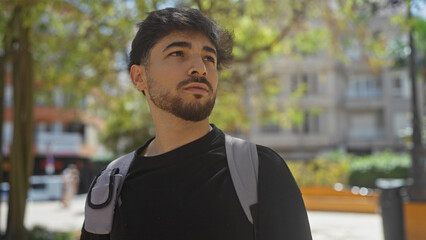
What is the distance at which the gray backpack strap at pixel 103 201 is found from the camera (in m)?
1.72

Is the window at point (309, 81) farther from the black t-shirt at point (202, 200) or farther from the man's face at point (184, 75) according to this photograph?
the black t-shirt at point (202, 200)

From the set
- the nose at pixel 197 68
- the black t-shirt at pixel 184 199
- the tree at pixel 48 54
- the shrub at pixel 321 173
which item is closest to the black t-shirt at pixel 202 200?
the black t-shirt at pixel 184 199

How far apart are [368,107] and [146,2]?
108 ft

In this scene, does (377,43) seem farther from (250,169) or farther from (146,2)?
(250,169)

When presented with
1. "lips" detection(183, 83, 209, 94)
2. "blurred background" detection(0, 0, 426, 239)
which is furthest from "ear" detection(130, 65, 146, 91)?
"blurred background" detection(0, 0, 426, 239)

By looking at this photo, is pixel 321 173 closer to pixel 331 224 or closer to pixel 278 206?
pixel 331 224

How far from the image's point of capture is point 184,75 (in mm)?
1691

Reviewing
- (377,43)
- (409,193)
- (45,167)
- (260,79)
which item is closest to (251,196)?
(409,193)

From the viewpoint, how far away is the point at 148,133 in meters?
25.2

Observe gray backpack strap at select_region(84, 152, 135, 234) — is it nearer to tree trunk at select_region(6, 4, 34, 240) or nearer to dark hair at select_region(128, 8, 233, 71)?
dark hair at select_region(128, 8, 233, 71)

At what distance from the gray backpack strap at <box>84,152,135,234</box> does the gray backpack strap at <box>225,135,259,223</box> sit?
1.47ft

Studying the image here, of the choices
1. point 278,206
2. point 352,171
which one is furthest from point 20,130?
point 352,171

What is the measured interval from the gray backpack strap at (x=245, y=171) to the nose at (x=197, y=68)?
291 mm

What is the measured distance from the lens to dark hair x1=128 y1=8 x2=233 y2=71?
1758 mm
